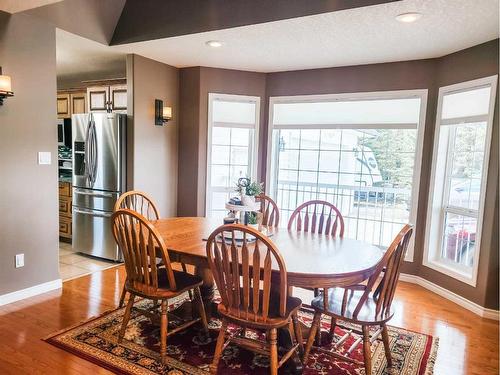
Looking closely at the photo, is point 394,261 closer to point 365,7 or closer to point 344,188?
point 365,7

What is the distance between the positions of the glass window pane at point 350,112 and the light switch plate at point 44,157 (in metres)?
2.63

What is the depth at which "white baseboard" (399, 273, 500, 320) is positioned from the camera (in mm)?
3137

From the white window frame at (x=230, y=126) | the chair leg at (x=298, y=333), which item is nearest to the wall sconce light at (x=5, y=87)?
the white window frame at (x=230, y=126)

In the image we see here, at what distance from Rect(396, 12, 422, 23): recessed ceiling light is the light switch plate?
3.16 meters

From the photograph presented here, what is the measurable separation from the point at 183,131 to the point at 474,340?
3740 millimetres

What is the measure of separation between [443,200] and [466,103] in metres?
1.00

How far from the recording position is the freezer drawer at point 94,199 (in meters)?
4.14

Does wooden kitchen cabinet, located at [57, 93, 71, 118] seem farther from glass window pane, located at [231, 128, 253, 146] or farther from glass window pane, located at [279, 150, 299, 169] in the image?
glass window pane, located at [279, 150, 299, 169]

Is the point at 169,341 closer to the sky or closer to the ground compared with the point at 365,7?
closer to the ground

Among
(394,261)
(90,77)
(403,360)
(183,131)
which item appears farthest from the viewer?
(90,77)

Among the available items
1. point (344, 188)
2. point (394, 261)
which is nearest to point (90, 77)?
point (344, 188)

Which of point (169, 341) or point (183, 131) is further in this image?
point (183, 131)

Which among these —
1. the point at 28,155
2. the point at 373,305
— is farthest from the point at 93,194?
the point at 373,305

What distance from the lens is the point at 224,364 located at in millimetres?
2225
